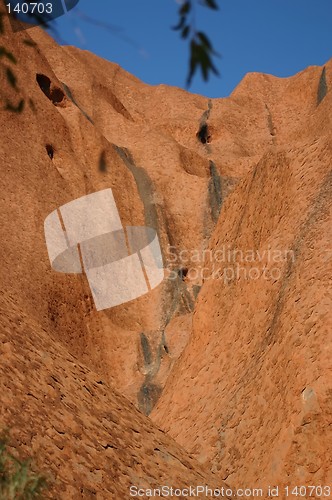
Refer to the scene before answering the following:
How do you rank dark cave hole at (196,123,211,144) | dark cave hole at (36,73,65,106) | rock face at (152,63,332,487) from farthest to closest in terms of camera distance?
dark cave hole at (196,123,211,144) < dark cave hole at (36,73,65,106) < rock face at (152,63,332,487)

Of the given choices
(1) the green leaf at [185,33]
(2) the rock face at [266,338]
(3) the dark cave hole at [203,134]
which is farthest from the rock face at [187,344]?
(3) the dark cave hole at [203,134]

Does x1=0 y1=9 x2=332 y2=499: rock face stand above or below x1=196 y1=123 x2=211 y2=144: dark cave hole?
below

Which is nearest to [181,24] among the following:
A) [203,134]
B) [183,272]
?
[183,272]

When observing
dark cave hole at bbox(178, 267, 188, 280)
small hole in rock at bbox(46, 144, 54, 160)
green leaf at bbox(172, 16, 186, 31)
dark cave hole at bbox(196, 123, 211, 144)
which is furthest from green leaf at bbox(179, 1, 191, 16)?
dark cave hole at bbox(196, 123, 211, 144)

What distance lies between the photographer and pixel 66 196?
2856cm

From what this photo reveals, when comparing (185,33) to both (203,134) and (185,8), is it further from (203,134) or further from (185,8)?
(203,134)

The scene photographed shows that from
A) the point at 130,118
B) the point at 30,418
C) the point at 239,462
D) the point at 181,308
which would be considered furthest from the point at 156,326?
the point at 30,418

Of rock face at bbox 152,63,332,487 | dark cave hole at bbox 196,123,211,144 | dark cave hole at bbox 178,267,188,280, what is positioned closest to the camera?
rock face at bbox 152,63,332,487

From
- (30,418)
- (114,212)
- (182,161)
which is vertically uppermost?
(182,161)

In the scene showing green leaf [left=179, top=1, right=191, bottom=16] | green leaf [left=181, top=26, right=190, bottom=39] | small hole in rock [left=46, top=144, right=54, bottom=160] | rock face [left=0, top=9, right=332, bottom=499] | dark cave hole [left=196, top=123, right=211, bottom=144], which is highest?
dark cave hole [left=196, top=123, right=211, bottom=144]

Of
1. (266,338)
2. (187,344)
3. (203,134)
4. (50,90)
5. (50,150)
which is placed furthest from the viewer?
(203,134)

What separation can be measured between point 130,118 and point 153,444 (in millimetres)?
33041

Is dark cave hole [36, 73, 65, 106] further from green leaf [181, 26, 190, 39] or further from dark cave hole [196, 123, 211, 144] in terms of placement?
green leaf [181, 26, 190, 39]

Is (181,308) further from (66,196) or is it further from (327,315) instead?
(327,315)
